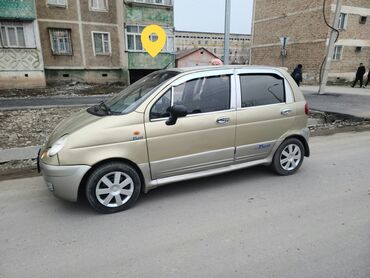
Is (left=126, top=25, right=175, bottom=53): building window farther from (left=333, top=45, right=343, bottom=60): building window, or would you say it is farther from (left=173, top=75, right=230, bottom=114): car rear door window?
(left=173, top=75, right=230, bottom=114): car rear door window

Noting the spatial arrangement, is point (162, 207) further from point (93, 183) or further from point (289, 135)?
point (289, 135)

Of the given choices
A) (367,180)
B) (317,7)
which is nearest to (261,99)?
(367,180)

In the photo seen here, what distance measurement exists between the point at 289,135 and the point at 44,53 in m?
19.5

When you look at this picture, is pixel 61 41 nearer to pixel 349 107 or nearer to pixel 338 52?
pixel 349 107

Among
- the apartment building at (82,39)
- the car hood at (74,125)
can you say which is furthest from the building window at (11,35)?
the car hood at (74,125)

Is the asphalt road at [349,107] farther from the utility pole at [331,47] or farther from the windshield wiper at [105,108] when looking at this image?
the windshield wiper at [105,108]

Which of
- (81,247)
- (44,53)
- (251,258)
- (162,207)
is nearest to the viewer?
(251,258)

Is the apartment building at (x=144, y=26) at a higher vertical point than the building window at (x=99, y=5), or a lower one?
lower

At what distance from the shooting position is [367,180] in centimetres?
426

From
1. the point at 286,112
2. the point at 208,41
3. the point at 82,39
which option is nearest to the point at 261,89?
the point at 286,112

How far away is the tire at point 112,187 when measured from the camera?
3293 mm

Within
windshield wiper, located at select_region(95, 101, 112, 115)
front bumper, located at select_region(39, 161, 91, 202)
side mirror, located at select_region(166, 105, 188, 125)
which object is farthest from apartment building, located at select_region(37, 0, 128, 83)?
side mirror, located at select_region(166, 105, 188, 125)

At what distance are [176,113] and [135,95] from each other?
0.76 meters

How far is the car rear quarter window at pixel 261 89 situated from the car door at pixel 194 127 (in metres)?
0.22
